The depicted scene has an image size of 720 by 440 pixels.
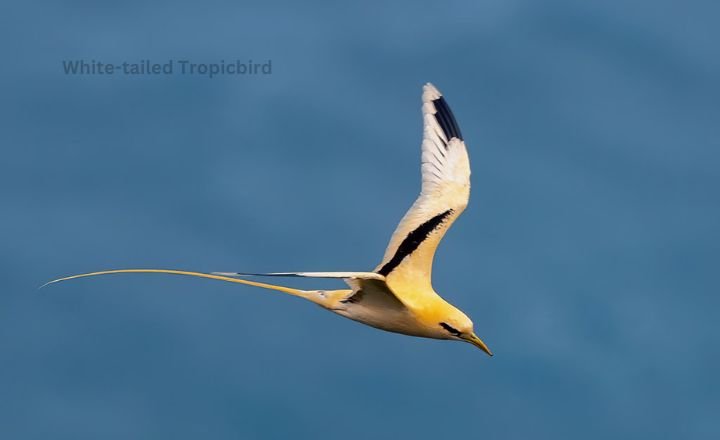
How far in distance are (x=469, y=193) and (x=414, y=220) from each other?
1840 mm

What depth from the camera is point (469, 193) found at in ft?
96.6

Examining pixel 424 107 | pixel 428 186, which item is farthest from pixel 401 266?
pixel 424 107

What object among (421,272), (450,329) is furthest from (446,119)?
(450,329)

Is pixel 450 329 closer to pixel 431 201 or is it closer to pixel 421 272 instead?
pixel 421 272

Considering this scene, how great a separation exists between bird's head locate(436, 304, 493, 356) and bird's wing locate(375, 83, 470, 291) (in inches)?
39.6

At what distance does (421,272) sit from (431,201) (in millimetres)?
2377

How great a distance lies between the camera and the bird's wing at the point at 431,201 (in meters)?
27.1

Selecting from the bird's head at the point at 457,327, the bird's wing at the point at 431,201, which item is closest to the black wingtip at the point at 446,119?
the bird's wing at the point at 431,201

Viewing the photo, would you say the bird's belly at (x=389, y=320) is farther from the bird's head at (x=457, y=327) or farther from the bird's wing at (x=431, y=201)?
the bird's wing at (x=431, y=201)

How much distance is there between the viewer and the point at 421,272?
2712cm

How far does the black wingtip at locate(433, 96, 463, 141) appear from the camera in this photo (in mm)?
30594

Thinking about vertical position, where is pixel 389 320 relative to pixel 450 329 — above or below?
above

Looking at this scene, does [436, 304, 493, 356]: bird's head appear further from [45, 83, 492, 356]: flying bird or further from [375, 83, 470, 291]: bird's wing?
[375, 83, 470, 291]: bird's wing

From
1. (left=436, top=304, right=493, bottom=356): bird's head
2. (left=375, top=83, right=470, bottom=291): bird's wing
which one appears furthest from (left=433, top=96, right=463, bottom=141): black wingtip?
(left=436, top=304, right=493, bottom=356): bird's head
